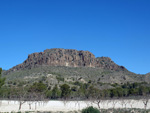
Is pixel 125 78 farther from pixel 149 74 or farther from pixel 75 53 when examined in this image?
pixel 75 53

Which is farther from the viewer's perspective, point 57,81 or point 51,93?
point 57,81

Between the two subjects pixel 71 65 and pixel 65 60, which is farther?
pixel 65 60

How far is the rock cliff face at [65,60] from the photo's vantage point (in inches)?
6048

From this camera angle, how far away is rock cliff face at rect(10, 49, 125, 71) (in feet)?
504

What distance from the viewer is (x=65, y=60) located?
162 meters

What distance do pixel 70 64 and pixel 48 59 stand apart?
19224mm

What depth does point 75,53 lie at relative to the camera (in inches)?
7175

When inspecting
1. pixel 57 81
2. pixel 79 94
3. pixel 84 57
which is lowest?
pixel 79 94

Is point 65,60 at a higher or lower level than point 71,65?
higher

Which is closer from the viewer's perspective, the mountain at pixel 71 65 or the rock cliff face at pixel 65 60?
the mountain at pixel 71 65

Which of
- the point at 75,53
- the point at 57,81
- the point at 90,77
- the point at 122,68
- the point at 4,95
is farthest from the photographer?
the point at 75,53

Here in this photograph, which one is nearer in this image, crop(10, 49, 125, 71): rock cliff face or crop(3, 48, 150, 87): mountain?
crop(3, 48, 150, 87): mountain

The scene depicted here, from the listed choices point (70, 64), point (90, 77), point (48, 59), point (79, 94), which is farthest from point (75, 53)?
point (79, 94)

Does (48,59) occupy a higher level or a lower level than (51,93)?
higher
